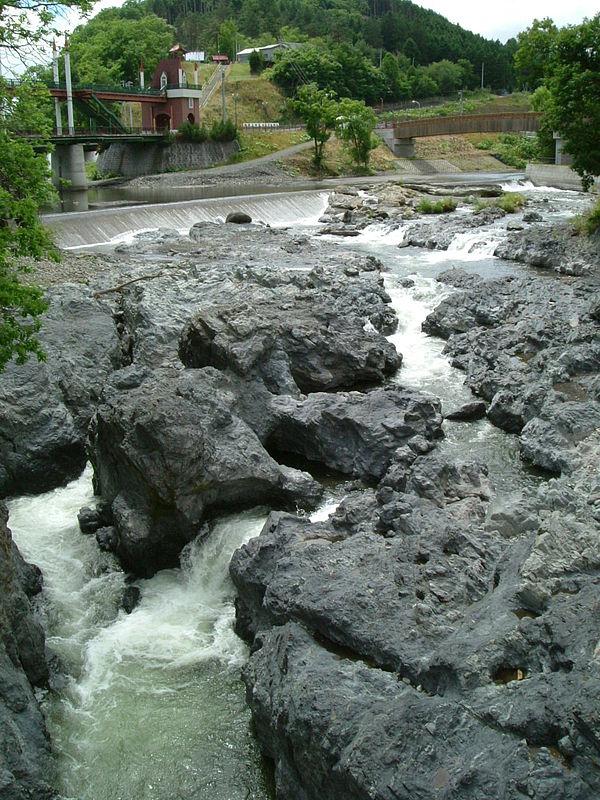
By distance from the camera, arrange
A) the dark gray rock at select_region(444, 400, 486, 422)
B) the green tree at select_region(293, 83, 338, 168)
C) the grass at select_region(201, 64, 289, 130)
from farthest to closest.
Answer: the grass at select_region(201, 64, 289, 130), the green tree at select_region(293, 83, 338, 168), the dark gray rock at select_region(444, 400, 486, 422)

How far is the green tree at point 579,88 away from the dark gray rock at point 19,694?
89.6 feet

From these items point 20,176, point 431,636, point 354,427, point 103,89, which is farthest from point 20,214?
point 103,89

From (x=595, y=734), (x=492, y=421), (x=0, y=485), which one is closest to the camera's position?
(x=595, y=734)

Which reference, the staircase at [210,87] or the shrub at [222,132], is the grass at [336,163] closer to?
the shrub at [222,132]

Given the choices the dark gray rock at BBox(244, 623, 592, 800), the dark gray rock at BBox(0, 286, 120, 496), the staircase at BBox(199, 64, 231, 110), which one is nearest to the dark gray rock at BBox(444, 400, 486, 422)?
the dark gray rock at BBox(0, 286, 120, 496)

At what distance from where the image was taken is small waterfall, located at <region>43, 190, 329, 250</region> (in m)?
38.2

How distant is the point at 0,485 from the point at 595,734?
11648mm

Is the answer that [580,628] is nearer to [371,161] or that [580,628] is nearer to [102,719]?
[102,719]

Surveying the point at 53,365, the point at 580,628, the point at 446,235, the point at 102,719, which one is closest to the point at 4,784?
the point at 102,719

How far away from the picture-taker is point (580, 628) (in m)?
7.19

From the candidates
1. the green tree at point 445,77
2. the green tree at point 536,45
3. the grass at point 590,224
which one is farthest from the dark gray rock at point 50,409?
the green tree at point 445,77

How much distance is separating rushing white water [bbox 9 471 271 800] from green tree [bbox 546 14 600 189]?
23.8 m

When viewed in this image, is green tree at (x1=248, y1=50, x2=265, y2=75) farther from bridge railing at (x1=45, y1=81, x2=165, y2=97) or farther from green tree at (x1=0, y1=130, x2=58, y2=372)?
green tree at (x1=0, y1=130, x2=58, y2=372)

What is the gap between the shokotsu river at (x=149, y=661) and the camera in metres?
8.96
